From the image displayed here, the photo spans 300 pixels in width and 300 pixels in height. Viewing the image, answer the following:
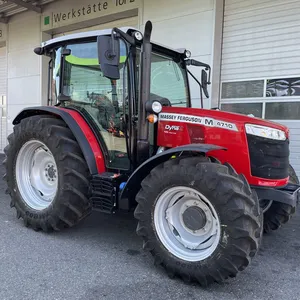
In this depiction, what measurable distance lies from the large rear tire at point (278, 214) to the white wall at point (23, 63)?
8474 mm

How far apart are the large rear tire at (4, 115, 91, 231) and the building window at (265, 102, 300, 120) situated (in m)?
4.31

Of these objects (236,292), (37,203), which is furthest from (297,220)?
(37,203)

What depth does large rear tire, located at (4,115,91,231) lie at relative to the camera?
3.44 m

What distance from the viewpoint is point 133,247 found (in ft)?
11.2

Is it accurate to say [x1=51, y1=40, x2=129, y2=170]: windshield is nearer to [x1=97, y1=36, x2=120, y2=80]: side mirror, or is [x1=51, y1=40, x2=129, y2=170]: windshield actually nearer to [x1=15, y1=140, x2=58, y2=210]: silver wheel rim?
→ [x1=97, y1=36, x2=120, y2=80]: side mirror

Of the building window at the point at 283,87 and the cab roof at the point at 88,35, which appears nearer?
the cab roof at the point at 88,35

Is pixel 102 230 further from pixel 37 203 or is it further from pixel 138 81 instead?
pixel 138 81

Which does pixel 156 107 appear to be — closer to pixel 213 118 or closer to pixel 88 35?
pixel 213 118

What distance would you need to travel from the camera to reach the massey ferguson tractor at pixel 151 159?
2.56 meters

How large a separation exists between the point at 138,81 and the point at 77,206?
153cm

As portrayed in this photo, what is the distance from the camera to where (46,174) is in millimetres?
4035

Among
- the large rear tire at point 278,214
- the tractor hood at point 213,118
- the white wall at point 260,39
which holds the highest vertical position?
the white wall at point 260,39

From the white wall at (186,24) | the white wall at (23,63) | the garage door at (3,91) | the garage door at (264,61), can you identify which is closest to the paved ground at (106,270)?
the garage door at (264,61)

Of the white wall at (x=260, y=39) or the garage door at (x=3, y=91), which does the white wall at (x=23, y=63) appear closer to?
the garage door at (x=3, y=91)
